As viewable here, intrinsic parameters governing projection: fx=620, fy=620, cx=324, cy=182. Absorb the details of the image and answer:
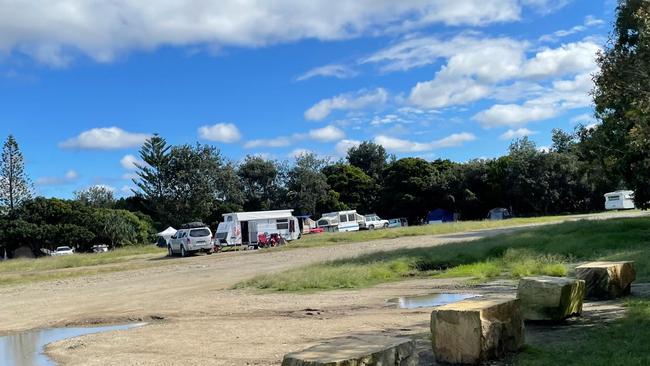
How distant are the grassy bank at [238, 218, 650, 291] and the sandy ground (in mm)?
1425

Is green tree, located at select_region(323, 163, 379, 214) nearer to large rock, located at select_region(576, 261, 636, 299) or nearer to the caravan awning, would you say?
the caravan awning

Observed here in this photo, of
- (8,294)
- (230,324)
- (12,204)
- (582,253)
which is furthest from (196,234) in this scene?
(12,204)

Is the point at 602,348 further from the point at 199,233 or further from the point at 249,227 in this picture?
the point at 249,227

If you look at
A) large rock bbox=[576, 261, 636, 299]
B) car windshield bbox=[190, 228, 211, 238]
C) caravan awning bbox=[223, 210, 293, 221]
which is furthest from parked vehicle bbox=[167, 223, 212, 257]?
large rock bbox=[576, 261, 636, 299]

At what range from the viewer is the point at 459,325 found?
7.62 metres

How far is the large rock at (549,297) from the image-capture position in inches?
379

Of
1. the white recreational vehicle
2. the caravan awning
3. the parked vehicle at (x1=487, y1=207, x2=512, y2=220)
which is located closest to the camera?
the caravan awning

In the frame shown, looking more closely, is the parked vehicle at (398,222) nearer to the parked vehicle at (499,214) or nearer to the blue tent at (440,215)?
the blue tent at (440,215)

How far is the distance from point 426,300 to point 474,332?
7.51m

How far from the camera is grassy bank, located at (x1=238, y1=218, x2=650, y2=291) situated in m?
18.9

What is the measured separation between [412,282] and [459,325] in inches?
447

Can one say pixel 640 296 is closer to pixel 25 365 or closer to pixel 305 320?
pixel 305 320

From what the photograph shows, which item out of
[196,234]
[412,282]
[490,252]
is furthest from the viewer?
[196,234]

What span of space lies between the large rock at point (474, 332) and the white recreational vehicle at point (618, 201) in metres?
66.5
